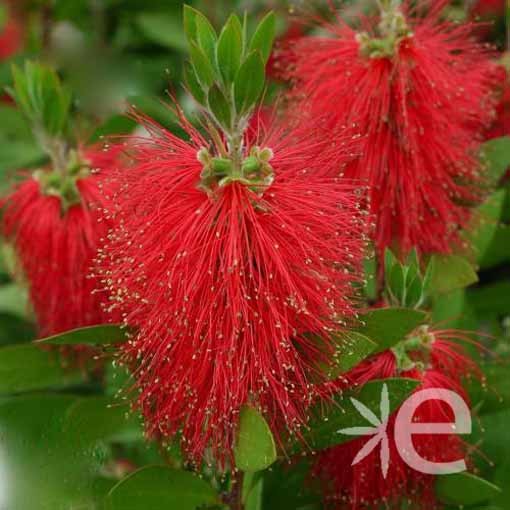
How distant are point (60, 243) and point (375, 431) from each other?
659 mm

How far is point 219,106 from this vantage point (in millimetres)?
1190

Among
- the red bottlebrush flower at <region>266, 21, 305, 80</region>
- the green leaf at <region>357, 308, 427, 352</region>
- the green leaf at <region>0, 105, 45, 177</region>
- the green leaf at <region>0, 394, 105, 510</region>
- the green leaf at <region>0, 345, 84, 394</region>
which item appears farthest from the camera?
the green leaf at <region>0, 105, 45, 177</region>

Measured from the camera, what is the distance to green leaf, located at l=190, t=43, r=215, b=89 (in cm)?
115

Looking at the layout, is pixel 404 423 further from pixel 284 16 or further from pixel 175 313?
pixel 284 16

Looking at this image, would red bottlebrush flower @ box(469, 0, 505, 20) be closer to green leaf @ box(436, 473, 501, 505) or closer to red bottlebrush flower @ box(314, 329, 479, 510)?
red bottlebrush flower @ box(314, 329, 479, 510)

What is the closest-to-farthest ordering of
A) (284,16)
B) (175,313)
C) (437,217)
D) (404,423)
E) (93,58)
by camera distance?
(175,313)
(404,423)
(437,217)
(284,16)
(93,58)

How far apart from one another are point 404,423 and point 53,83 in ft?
2.73

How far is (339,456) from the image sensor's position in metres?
1.40

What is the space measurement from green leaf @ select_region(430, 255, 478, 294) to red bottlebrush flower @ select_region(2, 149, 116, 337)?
22.7 inches

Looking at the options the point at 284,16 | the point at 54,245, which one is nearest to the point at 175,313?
the point at 54,245

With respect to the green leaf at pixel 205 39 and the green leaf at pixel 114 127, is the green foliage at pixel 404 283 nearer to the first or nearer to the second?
the green leaf at pixel 205 39

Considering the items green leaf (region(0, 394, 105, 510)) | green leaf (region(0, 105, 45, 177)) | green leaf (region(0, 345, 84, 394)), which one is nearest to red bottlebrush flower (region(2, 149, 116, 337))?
green leaf (region(0, 345, 84, 394))

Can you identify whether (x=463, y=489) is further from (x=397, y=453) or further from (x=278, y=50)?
(x=278, y=50)

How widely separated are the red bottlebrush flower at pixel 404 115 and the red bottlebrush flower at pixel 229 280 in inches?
7.6
